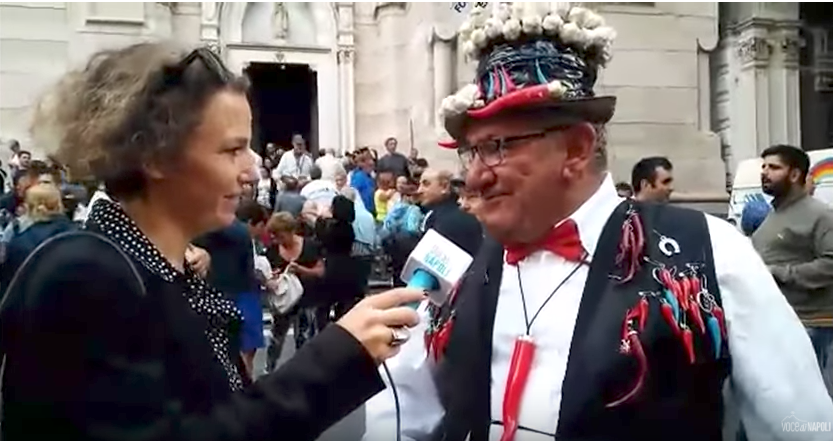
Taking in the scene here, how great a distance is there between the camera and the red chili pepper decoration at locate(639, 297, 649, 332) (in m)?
1.96

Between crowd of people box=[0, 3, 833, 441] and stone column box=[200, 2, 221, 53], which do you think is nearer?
crowd of people box=[0, 3, 833, 441]

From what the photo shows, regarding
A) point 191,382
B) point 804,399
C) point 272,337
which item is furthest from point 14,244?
point 804,399

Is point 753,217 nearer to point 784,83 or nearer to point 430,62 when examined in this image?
point 430,62

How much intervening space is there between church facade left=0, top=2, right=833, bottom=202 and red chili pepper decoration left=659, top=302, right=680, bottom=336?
11.9 metres

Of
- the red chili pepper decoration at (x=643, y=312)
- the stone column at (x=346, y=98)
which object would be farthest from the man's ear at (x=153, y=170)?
the stone column at (x=346, y=98)

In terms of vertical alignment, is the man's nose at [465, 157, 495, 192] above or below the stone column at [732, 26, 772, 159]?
below

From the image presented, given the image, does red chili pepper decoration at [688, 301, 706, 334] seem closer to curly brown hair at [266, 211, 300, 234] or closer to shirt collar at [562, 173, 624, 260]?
shirt collar at [562, 173, 624, 260]

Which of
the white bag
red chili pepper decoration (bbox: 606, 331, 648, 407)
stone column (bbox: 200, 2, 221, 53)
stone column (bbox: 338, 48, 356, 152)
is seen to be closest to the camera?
red chili pepper decoration (bbox: 606, 331, 648, 407)

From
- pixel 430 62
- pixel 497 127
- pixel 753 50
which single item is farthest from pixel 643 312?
pixel 753 50

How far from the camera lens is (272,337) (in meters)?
7.68

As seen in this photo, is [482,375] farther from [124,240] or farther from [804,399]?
[124,240]

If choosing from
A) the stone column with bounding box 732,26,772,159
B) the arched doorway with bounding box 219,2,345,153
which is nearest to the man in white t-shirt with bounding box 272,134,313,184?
the arched doorway with bounding box 219,2,345,153

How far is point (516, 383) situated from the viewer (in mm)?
2059

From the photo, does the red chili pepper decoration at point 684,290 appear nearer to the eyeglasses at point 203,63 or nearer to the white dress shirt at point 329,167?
the eyeglasses at point 203,63
